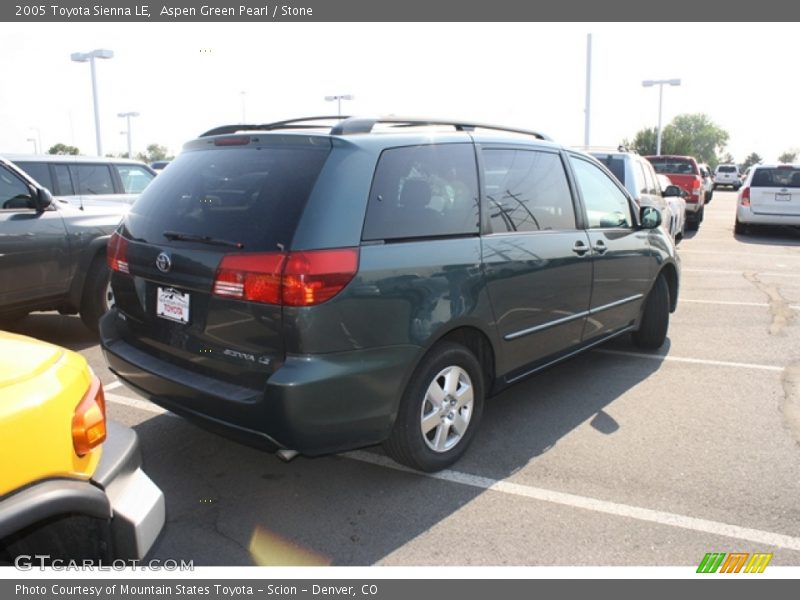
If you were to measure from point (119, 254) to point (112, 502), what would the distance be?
1.88 m

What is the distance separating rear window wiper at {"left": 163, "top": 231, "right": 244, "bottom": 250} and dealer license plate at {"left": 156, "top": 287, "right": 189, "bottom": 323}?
0.84 ft

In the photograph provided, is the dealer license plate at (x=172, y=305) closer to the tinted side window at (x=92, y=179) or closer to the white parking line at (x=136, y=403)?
the white parking line at (x=136, y=403)

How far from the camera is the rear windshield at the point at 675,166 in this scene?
1803 cm

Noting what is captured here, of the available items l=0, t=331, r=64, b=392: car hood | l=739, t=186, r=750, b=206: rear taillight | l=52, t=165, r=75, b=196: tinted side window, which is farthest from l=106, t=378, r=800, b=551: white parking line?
l=739, t=186, r=750, b=206: rear taillight

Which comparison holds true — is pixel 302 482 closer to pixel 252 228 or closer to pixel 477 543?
pixel 477 543

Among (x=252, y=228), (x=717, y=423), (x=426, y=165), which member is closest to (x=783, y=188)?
(x=717, y=423)

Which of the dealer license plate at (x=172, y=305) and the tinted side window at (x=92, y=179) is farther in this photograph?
the tinted side window at (x=92, y=179)

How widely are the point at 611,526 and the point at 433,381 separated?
1096mm

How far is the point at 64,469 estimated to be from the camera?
6.25 ft

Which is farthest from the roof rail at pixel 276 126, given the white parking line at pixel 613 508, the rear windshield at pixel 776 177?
the rear windshield at pixel 776 177

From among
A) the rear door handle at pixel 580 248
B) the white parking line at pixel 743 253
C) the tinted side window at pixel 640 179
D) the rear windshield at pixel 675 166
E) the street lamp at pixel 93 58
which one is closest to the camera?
the rear door handle at pixel 580 248

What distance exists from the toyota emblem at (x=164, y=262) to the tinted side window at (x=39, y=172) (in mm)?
5575

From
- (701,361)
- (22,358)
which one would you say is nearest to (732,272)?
(701,361)

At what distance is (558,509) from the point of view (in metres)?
3.25
